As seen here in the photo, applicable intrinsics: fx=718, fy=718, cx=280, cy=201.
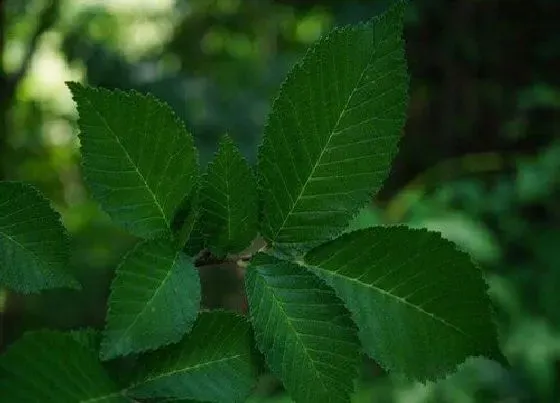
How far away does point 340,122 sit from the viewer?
269 millimetres

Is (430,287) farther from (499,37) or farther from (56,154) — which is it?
(56,154)

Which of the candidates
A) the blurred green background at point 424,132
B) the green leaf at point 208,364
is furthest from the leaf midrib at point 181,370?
the blurred green background at point 424,132

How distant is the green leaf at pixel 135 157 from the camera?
250 mm

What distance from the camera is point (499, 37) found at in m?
1.69

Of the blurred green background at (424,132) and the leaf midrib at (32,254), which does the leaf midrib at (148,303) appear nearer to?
the leaf midrib at (32,254)

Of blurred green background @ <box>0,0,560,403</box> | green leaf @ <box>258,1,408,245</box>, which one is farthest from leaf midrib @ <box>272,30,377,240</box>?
blurred green background @ <box>0,0,560,403</box>

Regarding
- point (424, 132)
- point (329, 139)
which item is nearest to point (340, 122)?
point (329, 139)

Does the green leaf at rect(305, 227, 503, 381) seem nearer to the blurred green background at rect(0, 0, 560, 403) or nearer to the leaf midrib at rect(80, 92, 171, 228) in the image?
the leaf midrib at rect(80, 92, 171, 228)

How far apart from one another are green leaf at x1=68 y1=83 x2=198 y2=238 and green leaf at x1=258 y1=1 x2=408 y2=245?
34mm

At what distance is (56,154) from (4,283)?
1.79m

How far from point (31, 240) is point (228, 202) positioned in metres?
0.07

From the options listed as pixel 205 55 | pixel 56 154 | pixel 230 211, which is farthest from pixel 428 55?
pixel 230 211

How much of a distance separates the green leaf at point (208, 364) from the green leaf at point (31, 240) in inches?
1.7

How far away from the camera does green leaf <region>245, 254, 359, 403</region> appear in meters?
0.26
